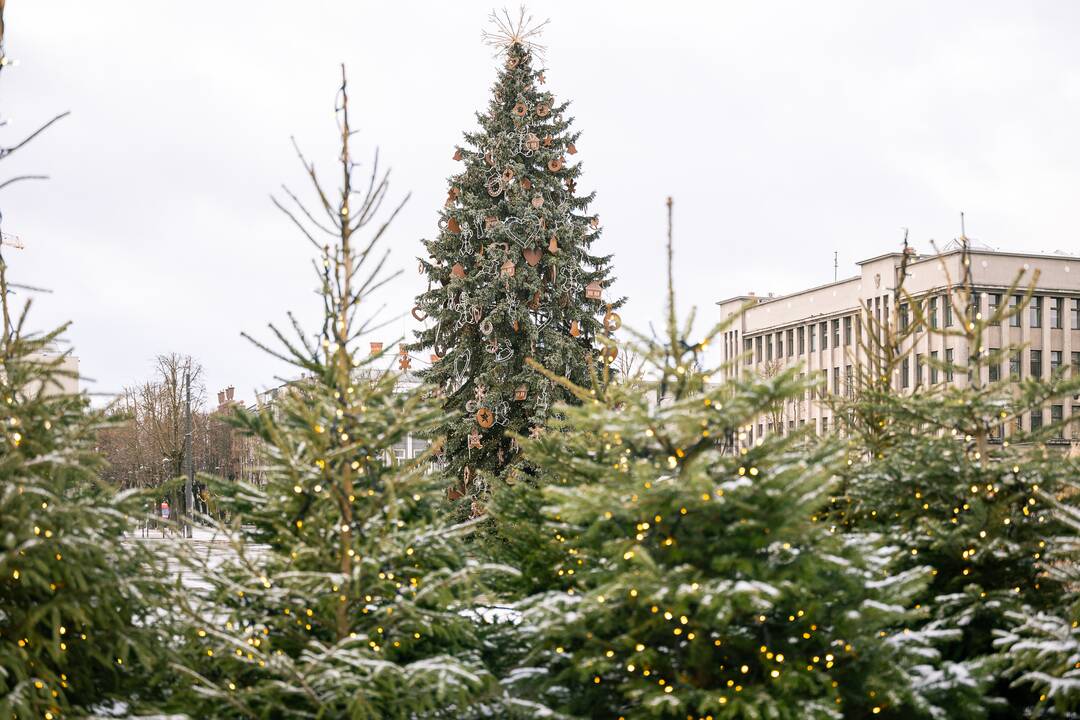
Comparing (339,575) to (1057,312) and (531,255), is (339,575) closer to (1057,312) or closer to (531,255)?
(531,255)

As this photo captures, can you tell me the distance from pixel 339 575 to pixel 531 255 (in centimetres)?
1643

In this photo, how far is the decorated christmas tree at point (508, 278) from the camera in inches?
894

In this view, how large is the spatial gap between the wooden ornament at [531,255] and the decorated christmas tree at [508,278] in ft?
0.09

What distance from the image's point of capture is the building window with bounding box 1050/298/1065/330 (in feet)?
219

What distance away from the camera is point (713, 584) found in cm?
693

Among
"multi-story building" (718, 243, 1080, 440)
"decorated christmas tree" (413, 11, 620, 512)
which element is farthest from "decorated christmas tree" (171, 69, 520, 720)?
"multi-story building" (718, 243, 1080, 440)

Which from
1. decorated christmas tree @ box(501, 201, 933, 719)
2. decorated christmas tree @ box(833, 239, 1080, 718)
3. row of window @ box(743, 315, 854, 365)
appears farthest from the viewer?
row of window @ box(743, 315, 854, 365)

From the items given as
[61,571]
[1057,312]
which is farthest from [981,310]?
[61,571]

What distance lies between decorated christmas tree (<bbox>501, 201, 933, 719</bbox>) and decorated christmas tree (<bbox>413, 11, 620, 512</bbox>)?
14088 millimetres

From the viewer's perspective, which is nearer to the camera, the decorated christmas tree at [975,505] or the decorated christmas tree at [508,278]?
the decorated christmas tree at [975,505]

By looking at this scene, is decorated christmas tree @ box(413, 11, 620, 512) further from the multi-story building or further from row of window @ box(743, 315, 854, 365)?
row of window @ box(743, 315, 854, 365)

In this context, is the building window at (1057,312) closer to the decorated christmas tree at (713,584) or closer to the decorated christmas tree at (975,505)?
the decorated christmas tree at (975,505)

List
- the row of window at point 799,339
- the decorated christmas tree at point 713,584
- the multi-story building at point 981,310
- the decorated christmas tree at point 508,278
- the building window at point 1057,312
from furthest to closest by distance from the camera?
the row of window at point 799,339
the building window at point 1057,312
the multi-story building at point 981,310
the decorated christmas tree at point 508,278
the decorated christmas tree at point 713,584

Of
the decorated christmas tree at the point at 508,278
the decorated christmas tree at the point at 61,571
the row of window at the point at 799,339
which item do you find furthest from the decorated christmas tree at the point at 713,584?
the row of window at the point at 799,339
